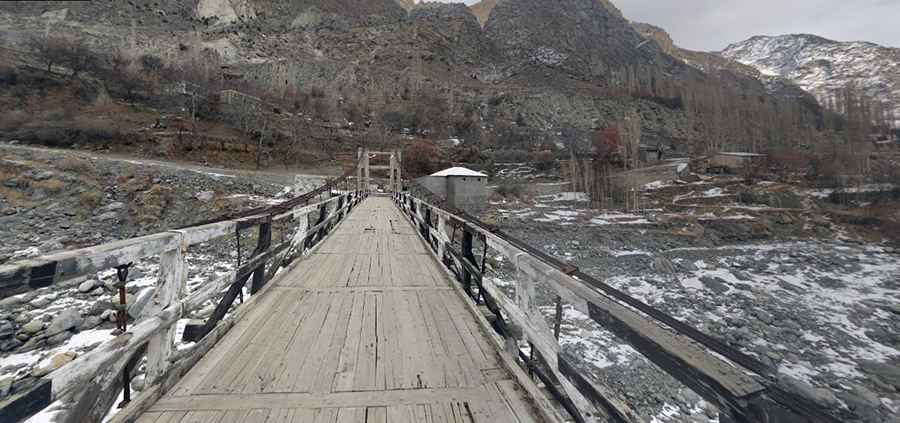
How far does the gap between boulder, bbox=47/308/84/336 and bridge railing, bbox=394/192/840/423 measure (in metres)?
9.65

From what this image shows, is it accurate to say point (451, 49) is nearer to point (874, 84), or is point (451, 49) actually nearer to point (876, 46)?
point (874, 84)

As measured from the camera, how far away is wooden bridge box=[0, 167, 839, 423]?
1282 millimetres

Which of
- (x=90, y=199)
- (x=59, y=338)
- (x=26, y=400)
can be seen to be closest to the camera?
(x=26, y=400)

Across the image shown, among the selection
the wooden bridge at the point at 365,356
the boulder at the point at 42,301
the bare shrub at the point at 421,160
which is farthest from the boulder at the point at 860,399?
the bare shrub at the point at 421,160

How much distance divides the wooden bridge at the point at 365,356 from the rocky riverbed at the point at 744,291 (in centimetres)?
51

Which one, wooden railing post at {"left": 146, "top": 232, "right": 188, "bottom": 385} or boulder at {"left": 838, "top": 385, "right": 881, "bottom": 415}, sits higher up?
wooden railing post at {"left": 146, "top": 232, "right": 188, "bottom": 385}

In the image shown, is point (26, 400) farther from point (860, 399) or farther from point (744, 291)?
point (744, 291)

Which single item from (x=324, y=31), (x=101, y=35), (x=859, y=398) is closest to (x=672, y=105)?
(x=324, y=31)

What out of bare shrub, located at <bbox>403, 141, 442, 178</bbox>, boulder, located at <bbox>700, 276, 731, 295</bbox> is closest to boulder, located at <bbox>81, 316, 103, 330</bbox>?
boulder, located at <bbox>700, 276, 731, 295</bbox>

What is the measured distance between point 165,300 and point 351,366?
50.9 inches

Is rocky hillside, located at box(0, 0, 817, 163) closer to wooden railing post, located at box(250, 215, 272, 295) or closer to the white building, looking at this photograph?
the white building

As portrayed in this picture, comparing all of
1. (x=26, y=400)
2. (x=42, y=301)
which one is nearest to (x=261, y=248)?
(x=26, y=400)

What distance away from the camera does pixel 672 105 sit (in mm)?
85688

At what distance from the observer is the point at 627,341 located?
1372mm
